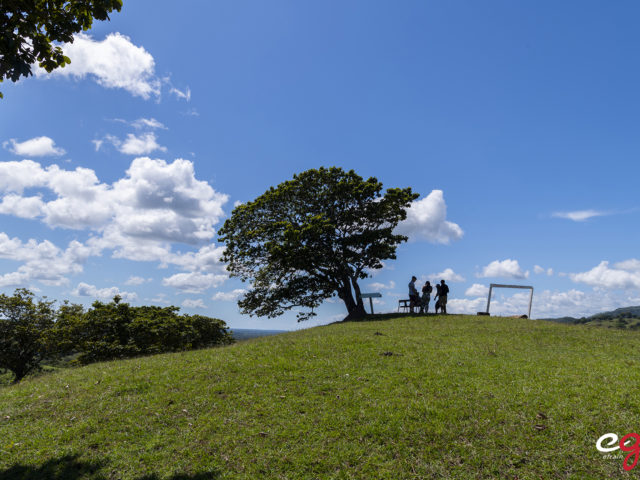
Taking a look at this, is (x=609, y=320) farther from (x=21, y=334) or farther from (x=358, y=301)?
(x=21, y=334)

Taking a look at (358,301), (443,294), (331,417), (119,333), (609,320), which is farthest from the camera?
(609,320)

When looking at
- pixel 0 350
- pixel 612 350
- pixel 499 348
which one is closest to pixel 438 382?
pixel 499 348

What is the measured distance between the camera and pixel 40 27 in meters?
7.63

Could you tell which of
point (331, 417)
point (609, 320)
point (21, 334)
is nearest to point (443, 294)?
point (331, 417)

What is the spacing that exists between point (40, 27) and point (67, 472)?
29.8 feet

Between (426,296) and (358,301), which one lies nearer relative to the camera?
(426,296)

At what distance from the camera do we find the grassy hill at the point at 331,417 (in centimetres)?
669

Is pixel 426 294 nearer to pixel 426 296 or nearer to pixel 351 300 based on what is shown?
pixel 426 296

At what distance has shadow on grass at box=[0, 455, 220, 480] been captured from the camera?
6.59 meters

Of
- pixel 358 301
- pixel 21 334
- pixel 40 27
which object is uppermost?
pixel 40 27

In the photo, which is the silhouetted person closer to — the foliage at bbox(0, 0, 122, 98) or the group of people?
the group of people

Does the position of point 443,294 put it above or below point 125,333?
above

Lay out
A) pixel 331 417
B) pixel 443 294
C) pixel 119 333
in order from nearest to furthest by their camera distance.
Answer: pixel 331 417
pixel 119 333
pixel 443 294

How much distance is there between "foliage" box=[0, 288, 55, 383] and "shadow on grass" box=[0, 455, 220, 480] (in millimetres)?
24151
